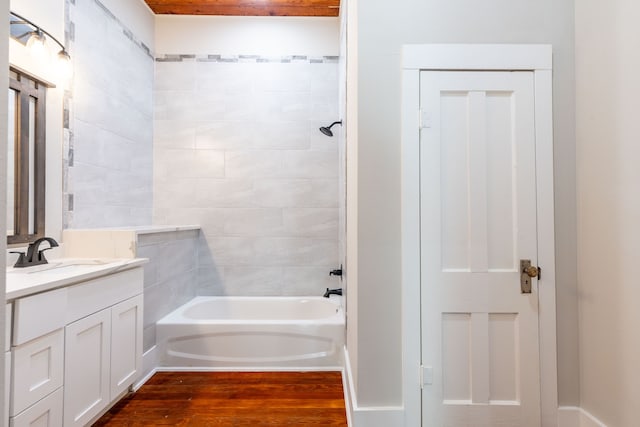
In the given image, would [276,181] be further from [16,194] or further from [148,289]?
[16,194]

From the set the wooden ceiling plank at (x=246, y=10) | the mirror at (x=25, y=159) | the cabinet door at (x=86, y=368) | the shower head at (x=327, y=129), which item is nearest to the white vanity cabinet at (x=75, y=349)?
the cabinet door at (x=86, y=368)

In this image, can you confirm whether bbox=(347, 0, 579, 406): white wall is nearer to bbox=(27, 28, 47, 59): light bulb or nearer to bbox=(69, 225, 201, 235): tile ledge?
bbox=(69, 225, 201, 235): tile ledge

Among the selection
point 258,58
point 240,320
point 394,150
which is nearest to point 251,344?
point 240,320

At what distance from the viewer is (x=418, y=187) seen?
1598 mm

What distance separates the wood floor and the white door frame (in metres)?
0.62

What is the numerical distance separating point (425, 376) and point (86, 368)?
1630mm

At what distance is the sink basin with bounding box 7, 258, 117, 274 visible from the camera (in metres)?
1.62

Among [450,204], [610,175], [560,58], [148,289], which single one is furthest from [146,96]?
[610,175]

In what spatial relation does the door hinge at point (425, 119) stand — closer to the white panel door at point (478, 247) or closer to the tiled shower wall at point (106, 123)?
the white panel door at point (478, 247)

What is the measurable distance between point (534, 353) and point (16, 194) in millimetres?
2833

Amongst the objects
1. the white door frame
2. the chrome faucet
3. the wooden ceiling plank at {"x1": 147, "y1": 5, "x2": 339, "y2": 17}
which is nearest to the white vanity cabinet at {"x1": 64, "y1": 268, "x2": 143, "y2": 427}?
the chrome faucet

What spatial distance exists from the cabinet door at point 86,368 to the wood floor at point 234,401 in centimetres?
26

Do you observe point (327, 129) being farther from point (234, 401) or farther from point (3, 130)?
point (3, 130)

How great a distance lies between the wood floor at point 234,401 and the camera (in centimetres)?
181
